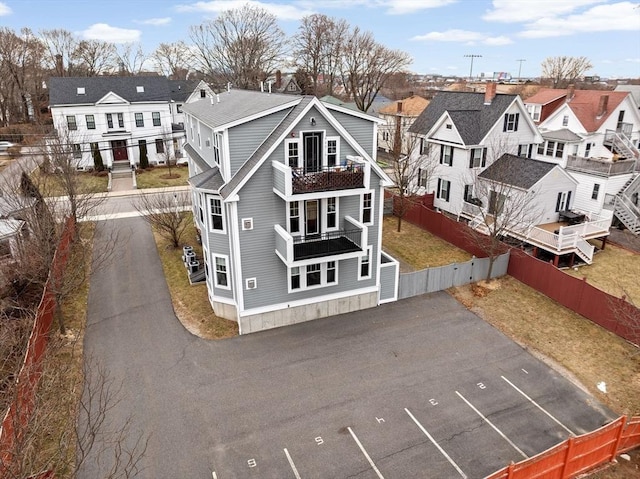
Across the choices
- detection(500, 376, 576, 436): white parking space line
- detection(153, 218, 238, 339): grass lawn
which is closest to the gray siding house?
detection(153, 218, 238, 339): grass lawn

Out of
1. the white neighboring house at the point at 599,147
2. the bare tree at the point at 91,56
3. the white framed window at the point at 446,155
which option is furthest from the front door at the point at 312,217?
the bare tree at the point at 91,56

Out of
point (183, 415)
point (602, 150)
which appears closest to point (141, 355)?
point (183, 415)

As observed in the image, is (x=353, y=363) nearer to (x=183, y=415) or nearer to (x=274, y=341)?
(x=274, y=341)

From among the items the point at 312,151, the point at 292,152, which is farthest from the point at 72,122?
the point at 312,151

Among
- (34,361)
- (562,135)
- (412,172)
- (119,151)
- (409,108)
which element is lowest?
(34,361)

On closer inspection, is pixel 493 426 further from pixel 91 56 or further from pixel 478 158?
pixel 91 56

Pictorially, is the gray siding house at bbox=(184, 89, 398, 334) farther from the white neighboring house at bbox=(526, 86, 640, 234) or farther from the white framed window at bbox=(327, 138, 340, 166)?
the white neighboring house at bbox=(526, 86, 640, 234)
